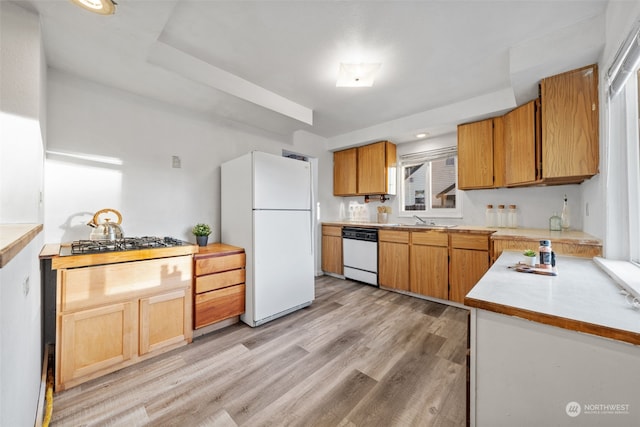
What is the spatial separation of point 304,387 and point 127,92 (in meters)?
2.92

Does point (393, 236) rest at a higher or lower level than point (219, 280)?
higher

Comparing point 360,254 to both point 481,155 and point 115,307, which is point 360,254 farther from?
point 115,307

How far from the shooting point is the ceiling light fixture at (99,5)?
1339 millimetres

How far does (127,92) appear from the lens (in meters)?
2.32

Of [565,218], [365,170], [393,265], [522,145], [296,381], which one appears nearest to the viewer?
[296,381]

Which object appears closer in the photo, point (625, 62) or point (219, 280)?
point (625, 62)

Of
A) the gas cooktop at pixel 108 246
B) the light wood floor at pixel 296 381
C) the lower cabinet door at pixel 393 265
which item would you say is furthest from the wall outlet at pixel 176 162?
the lower cabinet door at pixel 393 265

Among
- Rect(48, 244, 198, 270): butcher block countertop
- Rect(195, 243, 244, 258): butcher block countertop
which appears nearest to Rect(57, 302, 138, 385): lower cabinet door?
Rect(48, 244, 198, 270): butcher block countertop

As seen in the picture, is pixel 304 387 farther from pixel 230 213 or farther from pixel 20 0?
pixel 20 0

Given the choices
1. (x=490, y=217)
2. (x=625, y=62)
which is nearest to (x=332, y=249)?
(x=490, y=217)

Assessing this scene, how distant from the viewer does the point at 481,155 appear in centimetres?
296

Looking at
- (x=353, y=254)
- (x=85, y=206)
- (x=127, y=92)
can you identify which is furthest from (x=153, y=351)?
(x=353, y=254)

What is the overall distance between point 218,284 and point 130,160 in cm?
142

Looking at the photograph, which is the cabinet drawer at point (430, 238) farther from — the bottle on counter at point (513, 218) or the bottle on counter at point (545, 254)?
the bottle on counter at point (545, 254)
